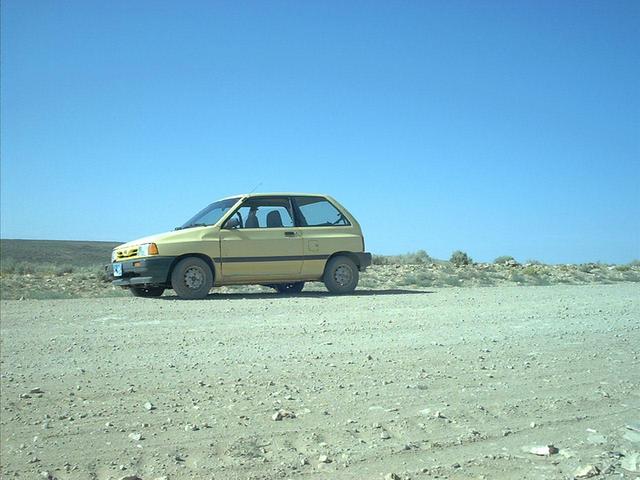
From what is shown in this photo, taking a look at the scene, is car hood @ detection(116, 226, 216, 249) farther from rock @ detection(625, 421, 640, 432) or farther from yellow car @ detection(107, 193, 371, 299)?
rock @ detection(625, 421, 640, 432)

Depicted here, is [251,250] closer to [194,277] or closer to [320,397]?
[194,277]

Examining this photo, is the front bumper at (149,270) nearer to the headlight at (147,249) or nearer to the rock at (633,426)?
the headlight at (147,249)

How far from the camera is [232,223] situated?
41.9ft

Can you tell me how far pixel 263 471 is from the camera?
4406 millimetres

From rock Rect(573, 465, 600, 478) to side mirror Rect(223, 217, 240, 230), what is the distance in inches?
358

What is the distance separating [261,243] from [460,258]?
17017mm

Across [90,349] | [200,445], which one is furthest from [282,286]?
[200,445]

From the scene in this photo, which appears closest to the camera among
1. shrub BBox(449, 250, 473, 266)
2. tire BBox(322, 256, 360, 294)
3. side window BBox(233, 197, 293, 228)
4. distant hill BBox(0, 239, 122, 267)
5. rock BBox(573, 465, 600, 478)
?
rock BBox(573, 465, 600, 478)

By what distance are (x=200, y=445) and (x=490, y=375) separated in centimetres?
272

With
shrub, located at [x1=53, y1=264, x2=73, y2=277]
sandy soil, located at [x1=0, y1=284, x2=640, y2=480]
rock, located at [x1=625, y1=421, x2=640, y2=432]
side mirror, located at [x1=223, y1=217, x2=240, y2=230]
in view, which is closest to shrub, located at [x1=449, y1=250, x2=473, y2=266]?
shrub, located at [x1=53, y1=264, x2=73, y2=277]

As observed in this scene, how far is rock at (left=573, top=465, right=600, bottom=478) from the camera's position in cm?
430

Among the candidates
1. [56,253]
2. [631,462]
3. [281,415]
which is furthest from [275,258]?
[56,253]

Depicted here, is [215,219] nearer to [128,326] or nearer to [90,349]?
[128,326]

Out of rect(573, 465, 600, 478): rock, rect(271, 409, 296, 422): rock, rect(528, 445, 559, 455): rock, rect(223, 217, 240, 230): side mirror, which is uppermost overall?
rect(223, 217, 240, 230): side mirror
